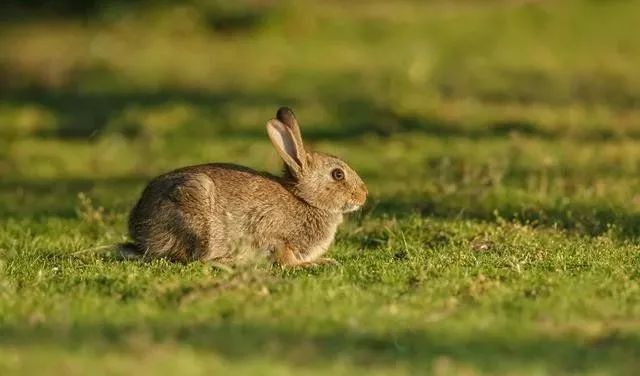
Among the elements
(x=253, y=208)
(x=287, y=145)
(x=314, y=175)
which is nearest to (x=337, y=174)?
(x=314, y=175)

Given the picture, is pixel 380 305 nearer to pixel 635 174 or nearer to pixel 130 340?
pixel 130 340

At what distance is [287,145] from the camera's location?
10.1 meters

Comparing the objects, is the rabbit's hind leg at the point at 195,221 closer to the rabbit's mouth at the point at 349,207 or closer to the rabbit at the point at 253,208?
the rabbit at the point at 253,208

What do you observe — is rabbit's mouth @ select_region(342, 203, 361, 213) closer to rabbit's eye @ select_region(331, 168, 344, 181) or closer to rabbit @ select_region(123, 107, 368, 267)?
rabbit @ select_region(123, 107, 368, 267)

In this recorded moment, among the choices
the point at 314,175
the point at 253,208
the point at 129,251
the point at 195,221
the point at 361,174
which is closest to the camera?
the point at 195,221

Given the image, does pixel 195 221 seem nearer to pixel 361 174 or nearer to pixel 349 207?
pixel 349 207

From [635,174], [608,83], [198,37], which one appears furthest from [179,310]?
[198,37]

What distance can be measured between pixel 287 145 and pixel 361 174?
181 inches

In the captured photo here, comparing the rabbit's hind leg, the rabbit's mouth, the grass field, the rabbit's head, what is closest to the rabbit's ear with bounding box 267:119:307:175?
the rabbit's head

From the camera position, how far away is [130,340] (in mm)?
6969

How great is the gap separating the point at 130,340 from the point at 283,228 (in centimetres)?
301

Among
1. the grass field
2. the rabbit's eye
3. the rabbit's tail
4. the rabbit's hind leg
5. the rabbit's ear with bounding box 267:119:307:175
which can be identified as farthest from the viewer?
the rabbit's eye

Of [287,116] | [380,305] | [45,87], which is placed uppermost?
[287,116]

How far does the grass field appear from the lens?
7172 millimetres
